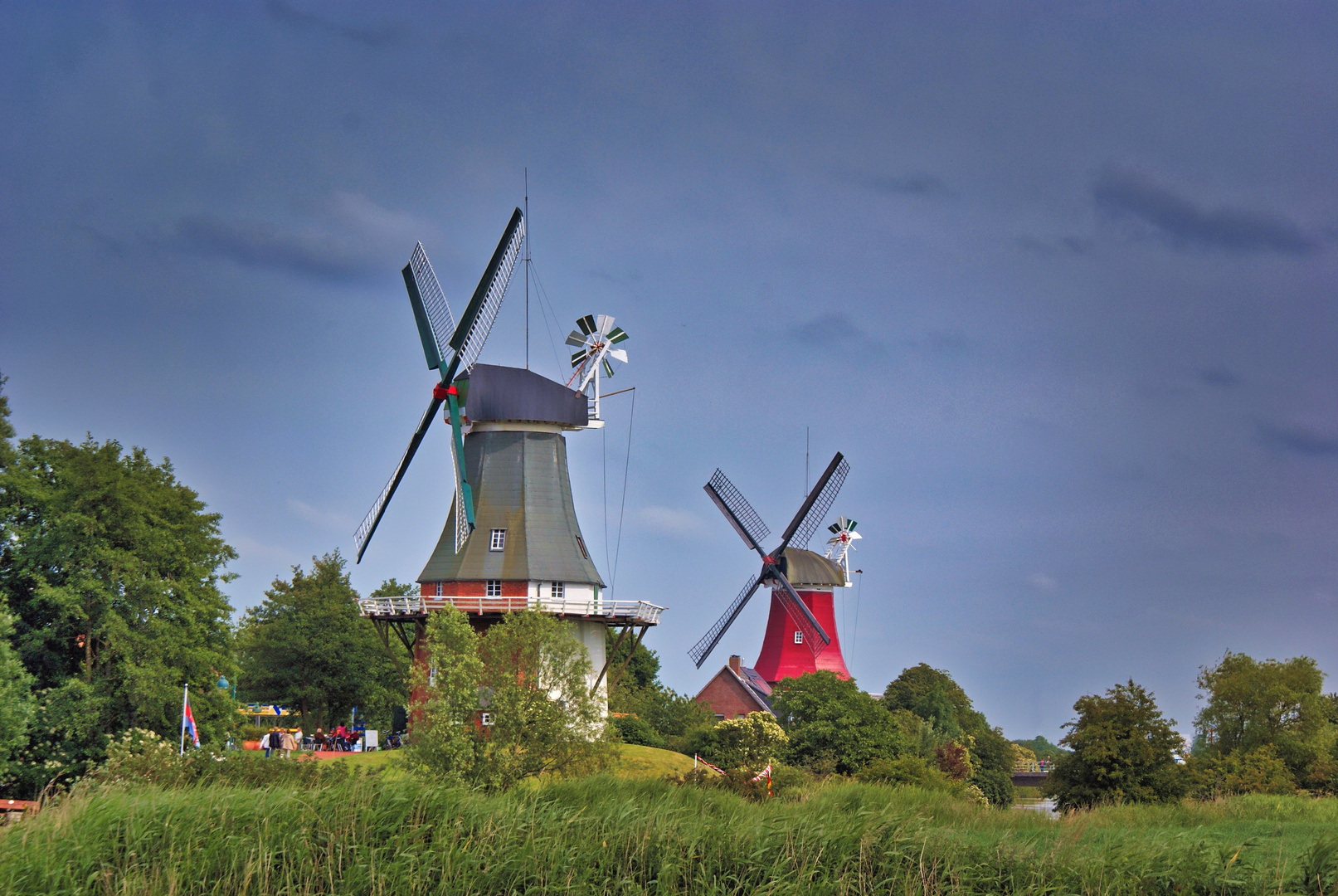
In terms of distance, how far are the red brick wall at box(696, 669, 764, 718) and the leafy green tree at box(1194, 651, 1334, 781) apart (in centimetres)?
2121

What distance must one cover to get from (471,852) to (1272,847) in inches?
421

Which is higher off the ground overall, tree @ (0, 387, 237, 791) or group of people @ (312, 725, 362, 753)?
tree @ (0, 387, 237, 791)

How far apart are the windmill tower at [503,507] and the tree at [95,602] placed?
19.4ft

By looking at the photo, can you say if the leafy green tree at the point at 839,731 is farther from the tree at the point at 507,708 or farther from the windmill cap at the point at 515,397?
the windmill cap at the point at 515,397

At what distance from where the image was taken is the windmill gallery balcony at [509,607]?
1390 inches

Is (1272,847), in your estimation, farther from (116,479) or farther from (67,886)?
(116,479)

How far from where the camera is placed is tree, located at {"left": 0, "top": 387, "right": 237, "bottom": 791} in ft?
96.9

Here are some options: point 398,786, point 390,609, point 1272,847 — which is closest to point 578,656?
point 390,609

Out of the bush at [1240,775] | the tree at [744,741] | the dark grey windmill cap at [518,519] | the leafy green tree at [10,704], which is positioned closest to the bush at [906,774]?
the tree at [744,741]

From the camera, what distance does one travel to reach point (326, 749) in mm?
40594

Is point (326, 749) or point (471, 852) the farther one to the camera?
point (326, 749)

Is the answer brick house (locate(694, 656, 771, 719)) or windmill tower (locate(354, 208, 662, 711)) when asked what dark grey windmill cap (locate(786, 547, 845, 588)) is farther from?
windmill tower (locate(354, 208, 662, 711))

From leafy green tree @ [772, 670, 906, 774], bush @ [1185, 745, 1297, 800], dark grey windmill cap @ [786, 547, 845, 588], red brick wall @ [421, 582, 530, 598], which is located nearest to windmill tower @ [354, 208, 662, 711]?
red brick wall @ [421, 582, 530, 598]

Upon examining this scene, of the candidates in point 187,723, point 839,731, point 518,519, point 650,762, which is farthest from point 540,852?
point 839,731
